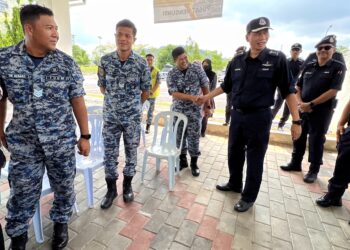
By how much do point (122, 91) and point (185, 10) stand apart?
2.31 metres

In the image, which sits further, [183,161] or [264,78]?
[183,161]

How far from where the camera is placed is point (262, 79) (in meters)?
1.76

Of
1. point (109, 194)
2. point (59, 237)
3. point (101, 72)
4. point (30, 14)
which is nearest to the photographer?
point (30, 14)

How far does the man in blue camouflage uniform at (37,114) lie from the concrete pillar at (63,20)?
8.72ft

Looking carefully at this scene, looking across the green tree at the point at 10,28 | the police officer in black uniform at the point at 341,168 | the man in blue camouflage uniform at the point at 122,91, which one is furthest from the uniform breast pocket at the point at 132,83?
the green tree at the point at 10,28

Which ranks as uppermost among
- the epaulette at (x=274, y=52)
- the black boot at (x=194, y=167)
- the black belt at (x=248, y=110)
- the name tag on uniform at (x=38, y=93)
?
the epaulette at (x=274, y=52)

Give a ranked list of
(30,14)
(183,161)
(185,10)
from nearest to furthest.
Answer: (30,14) → (183,161) → (185,10)

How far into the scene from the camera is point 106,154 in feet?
6.42

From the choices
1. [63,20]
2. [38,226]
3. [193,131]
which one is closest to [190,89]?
[193,131]

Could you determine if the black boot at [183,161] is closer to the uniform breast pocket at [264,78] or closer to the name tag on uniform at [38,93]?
the uniform breast pocket at [264,78]

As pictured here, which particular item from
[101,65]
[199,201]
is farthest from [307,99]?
[101,65]

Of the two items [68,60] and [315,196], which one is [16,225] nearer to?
[68,60]

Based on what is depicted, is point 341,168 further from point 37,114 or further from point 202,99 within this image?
point 37,114

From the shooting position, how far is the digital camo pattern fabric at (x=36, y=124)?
3.70 ft
